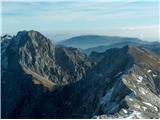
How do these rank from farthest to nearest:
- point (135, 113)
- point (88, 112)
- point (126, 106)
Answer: point (88, 112), point (126, 106), point (135, 113)

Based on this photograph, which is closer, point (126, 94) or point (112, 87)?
point (126, 94)

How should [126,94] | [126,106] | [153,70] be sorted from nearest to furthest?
1. [126,106]
2. [126,94]
3. [153,70]

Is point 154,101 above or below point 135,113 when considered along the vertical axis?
below

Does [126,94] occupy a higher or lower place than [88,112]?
higher

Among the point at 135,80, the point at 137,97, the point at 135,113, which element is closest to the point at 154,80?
the point at 135,80

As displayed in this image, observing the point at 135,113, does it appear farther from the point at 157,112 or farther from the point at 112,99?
the point at 112,99

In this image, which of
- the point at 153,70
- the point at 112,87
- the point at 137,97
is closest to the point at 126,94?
the point at 137,97

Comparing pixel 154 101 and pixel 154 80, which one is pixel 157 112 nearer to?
pixel 154 101

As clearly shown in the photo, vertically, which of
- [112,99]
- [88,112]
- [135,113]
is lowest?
[88,112]

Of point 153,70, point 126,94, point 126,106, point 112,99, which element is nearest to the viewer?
point 126,106
